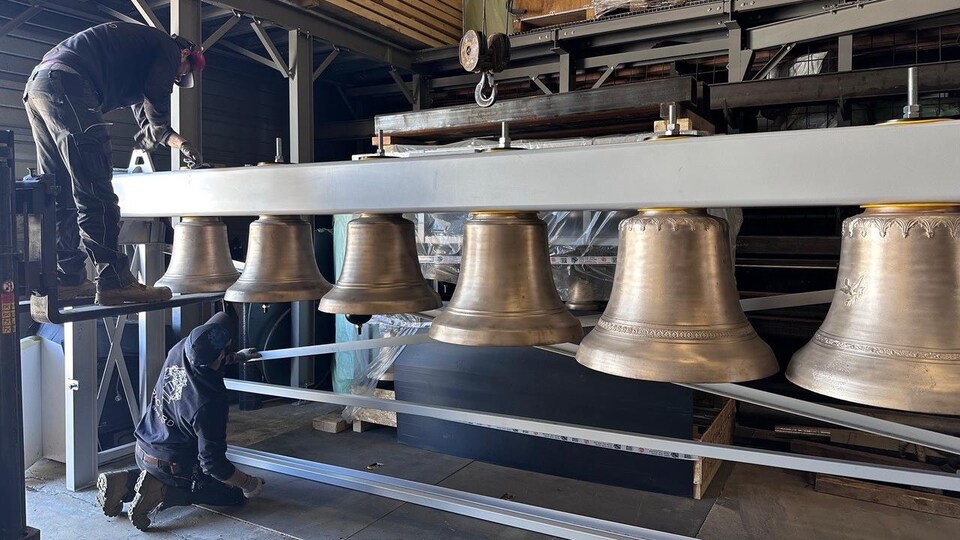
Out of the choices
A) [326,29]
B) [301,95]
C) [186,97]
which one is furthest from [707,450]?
[326,29]

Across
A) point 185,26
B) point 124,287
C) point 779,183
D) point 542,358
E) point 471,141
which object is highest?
point 185,26

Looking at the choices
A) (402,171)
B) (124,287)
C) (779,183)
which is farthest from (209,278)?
(779,183)

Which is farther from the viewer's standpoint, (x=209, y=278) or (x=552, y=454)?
(x=552, y=454)

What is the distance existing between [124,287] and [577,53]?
562cm

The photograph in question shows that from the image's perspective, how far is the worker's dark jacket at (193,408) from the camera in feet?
14.7

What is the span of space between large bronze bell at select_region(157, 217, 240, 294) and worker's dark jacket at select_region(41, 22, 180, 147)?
0.46m

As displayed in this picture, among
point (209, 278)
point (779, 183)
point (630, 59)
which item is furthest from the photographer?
point (630, 59)

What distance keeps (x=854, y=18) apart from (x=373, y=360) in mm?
5145

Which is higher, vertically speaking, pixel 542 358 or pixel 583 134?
pixel 583 134

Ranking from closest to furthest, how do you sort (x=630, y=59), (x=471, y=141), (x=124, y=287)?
(x=124, y=287), (x=471, y=141), (x=630, y=59)

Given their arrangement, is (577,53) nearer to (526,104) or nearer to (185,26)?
(526,104)

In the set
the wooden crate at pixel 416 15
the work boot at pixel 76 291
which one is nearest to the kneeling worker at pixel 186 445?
the work boot at pixel 76 291

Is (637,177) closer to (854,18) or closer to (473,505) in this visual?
(473,505)

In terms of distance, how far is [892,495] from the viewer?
15.6 feet
